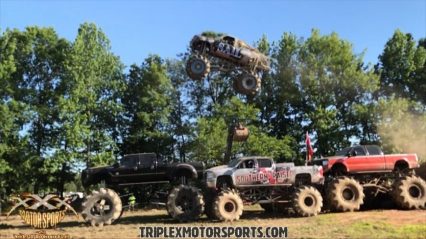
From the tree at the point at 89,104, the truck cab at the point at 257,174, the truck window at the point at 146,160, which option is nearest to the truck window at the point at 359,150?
the truck cab at the point at 257,174

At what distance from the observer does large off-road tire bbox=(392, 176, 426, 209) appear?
789 inches

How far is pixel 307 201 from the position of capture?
19.0 metres

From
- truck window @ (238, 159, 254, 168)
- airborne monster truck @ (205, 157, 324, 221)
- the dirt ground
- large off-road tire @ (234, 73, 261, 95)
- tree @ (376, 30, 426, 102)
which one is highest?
tree @ (376, 30, 426, 102)

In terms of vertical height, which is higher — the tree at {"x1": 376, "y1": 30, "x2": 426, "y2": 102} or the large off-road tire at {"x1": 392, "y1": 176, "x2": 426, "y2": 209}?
the tree at {"x1": 376, "y1": 30, "x2": 426, "y2": 102}

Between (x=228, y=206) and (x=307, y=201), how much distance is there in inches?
128

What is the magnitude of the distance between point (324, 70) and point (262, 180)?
79.5 feet

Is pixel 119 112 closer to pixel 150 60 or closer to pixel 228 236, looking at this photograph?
pixel 150 60

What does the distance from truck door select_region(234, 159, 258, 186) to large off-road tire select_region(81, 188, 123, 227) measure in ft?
15.3

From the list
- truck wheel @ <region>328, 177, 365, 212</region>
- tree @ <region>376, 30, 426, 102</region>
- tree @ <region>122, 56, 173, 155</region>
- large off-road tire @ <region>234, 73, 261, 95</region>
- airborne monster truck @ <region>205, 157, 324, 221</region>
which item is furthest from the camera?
tree @ <region>376, 30, 426, 102</region>

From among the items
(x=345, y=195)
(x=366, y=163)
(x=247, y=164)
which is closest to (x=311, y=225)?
(x=247, y=164)

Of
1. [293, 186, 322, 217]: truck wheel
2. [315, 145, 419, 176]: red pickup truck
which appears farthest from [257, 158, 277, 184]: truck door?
[315, 145, 419, 176]: red pickup truck

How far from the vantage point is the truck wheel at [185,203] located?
18125 mm

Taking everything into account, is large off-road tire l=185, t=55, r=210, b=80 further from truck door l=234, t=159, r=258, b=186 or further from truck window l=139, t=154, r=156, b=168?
truck door l=234, t=159, r=258, b=186

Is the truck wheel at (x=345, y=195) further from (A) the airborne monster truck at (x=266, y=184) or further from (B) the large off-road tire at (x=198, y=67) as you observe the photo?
(B) the large off-road tire at (x=198, y=67)
